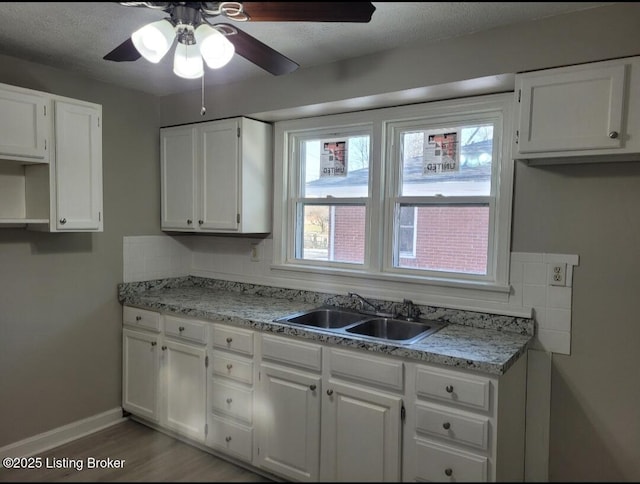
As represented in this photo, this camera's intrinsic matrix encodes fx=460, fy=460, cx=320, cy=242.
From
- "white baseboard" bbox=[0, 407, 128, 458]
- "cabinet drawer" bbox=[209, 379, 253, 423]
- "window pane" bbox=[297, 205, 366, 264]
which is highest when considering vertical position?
"window pane" bbox=[297, 205, 366, 264]

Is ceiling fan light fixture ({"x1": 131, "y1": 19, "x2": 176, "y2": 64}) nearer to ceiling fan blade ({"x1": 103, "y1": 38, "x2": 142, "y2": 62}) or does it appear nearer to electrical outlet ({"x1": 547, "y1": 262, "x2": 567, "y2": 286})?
ceiling fan blade ({"x1": 103, "y1": 38, "x2": 142, "y2": 62})

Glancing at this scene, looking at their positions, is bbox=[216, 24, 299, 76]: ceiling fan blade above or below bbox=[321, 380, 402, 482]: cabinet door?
above

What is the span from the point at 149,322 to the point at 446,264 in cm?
200

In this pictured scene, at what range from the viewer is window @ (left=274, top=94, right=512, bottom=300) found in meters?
2.54

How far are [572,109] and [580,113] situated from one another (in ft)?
0.12

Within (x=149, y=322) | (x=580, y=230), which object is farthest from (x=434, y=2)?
(x=149, y=322)

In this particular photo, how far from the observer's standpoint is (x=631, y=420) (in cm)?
212

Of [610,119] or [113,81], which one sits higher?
[113,81]

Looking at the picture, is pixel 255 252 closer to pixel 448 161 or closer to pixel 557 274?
pixel 448 161

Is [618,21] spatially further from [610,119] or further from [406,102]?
[406,102]

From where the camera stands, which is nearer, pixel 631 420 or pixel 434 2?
pixel 434 2

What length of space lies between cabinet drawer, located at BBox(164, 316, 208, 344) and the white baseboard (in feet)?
2.78

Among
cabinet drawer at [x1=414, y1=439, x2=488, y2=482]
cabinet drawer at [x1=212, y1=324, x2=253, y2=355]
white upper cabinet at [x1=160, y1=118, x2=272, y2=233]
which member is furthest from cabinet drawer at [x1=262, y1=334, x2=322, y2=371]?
white upper cabinet at [x1=160, y1=118, x2=272, y2=233]

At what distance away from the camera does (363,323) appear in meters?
2.64
